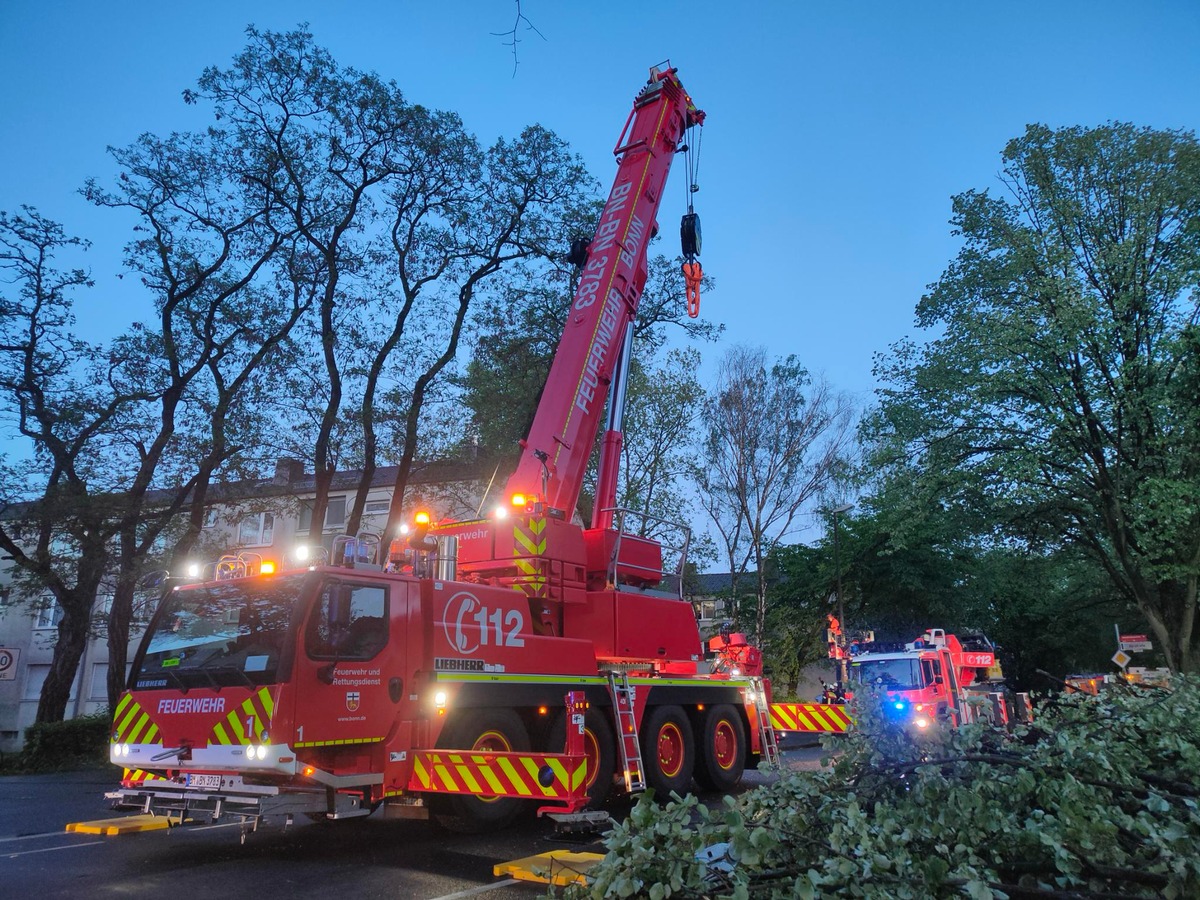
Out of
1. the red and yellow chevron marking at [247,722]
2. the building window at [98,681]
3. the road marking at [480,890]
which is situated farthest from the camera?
the building window at [98,681]

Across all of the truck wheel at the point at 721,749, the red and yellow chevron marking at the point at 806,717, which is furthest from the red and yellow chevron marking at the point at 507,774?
the red and yellow chevron marking at the point at 806,717

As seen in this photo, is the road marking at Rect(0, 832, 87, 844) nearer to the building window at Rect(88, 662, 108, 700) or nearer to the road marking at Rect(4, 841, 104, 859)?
the road marking at Rect(4, 841, 104, 859)

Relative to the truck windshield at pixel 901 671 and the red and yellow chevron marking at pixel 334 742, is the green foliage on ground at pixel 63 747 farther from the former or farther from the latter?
the truck windshield at pixel 901 671

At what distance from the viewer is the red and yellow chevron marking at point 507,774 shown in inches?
261

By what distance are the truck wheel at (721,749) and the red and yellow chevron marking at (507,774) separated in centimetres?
472

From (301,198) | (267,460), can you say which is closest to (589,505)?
(267,460)

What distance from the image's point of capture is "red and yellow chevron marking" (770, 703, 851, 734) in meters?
11.8

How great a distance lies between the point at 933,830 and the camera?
287cm

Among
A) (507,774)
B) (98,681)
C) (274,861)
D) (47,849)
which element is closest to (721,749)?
(507,774)

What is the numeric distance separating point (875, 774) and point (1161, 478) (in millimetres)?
18289

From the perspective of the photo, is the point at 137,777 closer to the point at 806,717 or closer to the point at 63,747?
the point at 806,717

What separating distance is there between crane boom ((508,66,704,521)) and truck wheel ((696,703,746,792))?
3624 mm

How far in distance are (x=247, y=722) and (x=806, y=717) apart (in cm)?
798

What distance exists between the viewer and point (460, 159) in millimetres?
20594
